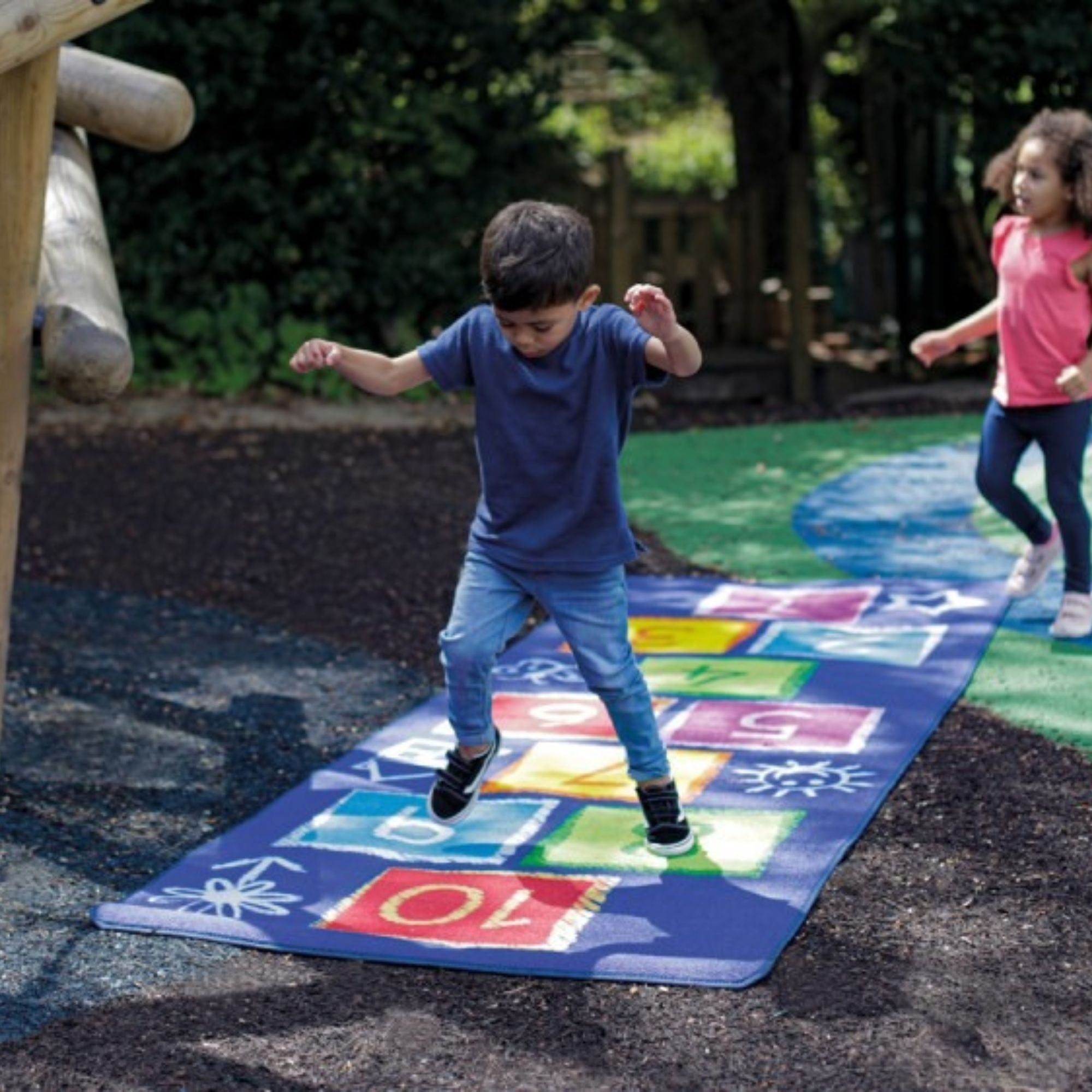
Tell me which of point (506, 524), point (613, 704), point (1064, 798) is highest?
point (506, 524)

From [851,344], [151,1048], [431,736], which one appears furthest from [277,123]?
[151,1048]

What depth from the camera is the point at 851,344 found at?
14.2 metres

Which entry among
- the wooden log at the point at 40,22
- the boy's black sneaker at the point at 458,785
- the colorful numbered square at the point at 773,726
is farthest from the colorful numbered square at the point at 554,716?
the wooden log at the point at 40,22

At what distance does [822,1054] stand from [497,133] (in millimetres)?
8572

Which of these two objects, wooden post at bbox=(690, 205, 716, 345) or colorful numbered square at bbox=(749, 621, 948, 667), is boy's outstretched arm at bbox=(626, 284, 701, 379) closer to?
colorful numbered square at bbox=(749, 621, 948, 667)

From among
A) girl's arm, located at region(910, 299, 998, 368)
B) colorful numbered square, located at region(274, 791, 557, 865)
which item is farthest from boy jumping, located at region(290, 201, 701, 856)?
girl's arm, located at region(910, 299, 998, 368)

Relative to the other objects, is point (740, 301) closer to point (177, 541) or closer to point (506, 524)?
point (177, 541)

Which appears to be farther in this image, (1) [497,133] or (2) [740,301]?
(2) [740,301]

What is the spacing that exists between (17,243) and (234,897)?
55.5 inches

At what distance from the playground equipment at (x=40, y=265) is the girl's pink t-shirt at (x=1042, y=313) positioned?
2.62m

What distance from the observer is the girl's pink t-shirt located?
17.5ft

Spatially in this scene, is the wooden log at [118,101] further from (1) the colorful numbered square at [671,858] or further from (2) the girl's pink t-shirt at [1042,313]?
(2) the girl's pink t-shirt at [1042,313]

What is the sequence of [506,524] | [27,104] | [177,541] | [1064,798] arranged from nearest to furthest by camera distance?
[27,104] < [506,524] < [1064,798] < [177,541]

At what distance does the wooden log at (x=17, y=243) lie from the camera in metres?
3.55
